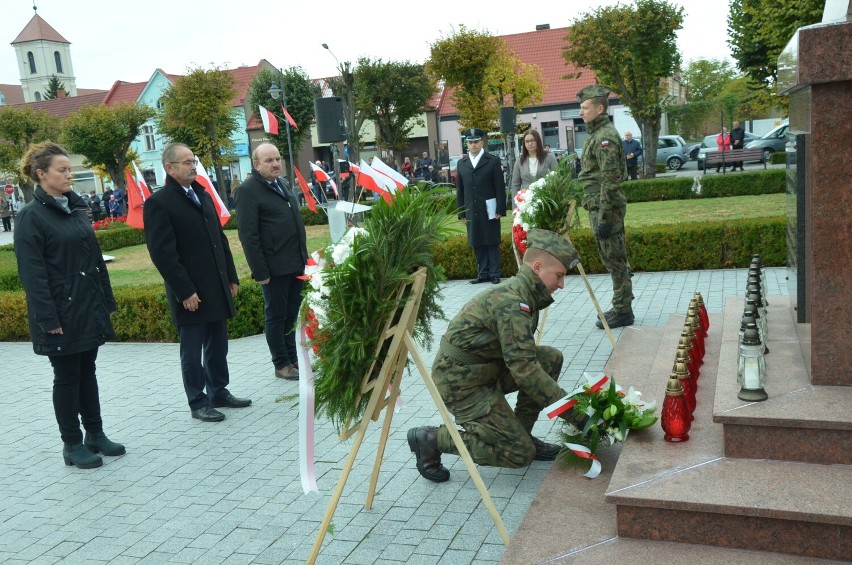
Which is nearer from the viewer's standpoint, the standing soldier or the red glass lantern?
the red glass lantern

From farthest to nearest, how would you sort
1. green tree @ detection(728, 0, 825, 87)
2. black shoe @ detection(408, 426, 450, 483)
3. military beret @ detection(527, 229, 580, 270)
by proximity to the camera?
green tree @ detection(728, 0, 825, 87) → black shoe @ detection(408, 426, 450, 483) → military beret @ detection(527, 229, 580, 270)

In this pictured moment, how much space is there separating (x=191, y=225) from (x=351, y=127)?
103ft

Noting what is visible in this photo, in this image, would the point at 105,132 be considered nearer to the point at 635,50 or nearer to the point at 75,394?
the point at 635,50

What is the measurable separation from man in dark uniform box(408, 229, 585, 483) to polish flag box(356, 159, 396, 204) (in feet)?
2.67

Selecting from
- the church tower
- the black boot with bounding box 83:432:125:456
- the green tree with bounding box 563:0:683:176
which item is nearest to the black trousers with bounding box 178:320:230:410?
the black boot with bounding box 83:432:125:456

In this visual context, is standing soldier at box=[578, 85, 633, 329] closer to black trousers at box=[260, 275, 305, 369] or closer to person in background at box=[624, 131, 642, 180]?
black trousers at box=[260, 275, 305, 369]

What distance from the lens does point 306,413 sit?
377 cm

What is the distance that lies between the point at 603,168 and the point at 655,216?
11.0 m

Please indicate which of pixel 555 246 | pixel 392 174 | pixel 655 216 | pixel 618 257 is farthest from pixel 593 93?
pixel 655 216

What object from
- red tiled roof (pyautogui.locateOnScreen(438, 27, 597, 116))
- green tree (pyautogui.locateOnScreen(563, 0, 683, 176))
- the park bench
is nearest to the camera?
green tree (pyautogui.locateOnScreen(563, 0, 683, 176))

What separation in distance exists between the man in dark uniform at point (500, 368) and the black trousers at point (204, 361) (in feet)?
7.50

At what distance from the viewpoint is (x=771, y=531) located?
11.1ft

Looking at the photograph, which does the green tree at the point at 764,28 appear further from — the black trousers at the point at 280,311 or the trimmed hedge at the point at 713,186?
the black trousers at the point at 280,311

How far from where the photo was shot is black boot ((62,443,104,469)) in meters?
5.56
